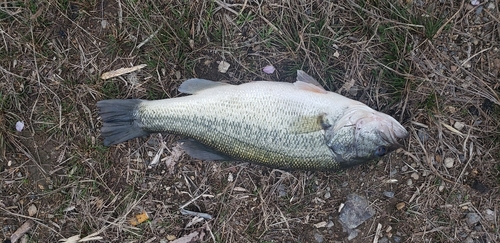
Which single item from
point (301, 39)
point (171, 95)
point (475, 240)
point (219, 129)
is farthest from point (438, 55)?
point (171, 95)

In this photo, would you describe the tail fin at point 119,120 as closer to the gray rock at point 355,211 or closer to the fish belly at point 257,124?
the fish belly at point 257,124

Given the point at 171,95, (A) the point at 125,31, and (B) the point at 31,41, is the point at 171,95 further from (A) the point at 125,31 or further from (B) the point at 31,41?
(B) the point at 31,41

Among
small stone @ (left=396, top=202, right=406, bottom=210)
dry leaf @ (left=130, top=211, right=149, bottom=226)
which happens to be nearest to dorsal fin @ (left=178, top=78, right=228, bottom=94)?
dry leaf @ (left=130, top=211, right=149, bottom=226)

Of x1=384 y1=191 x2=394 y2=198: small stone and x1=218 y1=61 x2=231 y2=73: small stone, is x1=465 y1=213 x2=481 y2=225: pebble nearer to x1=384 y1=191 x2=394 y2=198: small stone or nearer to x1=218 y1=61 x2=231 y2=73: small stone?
x1=384 y1=191 x2=394 y2=198: small stone

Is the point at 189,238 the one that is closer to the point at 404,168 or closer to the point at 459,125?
the point at 404,168

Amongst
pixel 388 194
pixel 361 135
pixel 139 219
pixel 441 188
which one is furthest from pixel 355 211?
pixel 139 219
